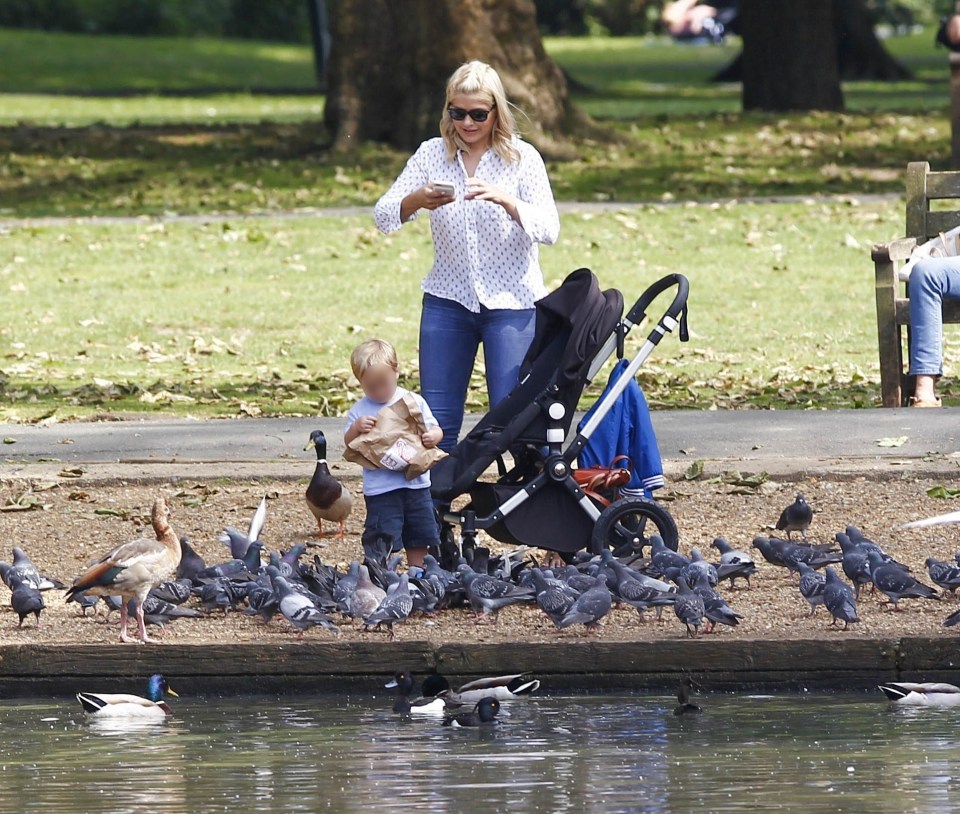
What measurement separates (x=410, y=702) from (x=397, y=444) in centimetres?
159

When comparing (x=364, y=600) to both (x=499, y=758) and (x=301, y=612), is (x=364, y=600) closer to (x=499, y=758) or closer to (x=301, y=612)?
(x=301, y=612)

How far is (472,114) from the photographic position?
825cm

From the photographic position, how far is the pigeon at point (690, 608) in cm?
685

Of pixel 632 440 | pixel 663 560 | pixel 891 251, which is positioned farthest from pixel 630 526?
pixel 891 251

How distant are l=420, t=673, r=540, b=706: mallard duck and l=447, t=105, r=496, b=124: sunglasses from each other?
2533 millimetres

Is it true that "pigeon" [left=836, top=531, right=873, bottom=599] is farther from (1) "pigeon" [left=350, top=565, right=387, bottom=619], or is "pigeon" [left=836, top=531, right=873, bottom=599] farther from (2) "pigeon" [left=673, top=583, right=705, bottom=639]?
(1) "pigeon" [left=350, top=565, right=387, bottom=619]

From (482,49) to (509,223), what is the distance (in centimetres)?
1402

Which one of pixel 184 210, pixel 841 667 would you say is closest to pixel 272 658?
pixel 841 667

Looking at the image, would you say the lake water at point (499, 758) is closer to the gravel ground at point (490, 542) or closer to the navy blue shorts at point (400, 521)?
the gravel ground at point (490, 542)

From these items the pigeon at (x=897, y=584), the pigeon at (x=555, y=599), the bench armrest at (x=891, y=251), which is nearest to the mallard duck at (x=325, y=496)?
the pigeon at (x=555, y=599)

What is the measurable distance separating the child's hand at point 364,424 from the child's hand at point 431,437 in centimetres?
20

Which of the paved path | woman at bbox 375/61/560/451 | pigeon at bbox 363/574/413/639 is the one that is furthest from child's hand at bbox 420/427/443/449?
the paved path

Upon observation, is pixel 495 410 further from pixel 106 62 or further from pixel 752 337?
pixel 106 62

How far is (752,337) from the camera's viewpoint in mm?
14992
